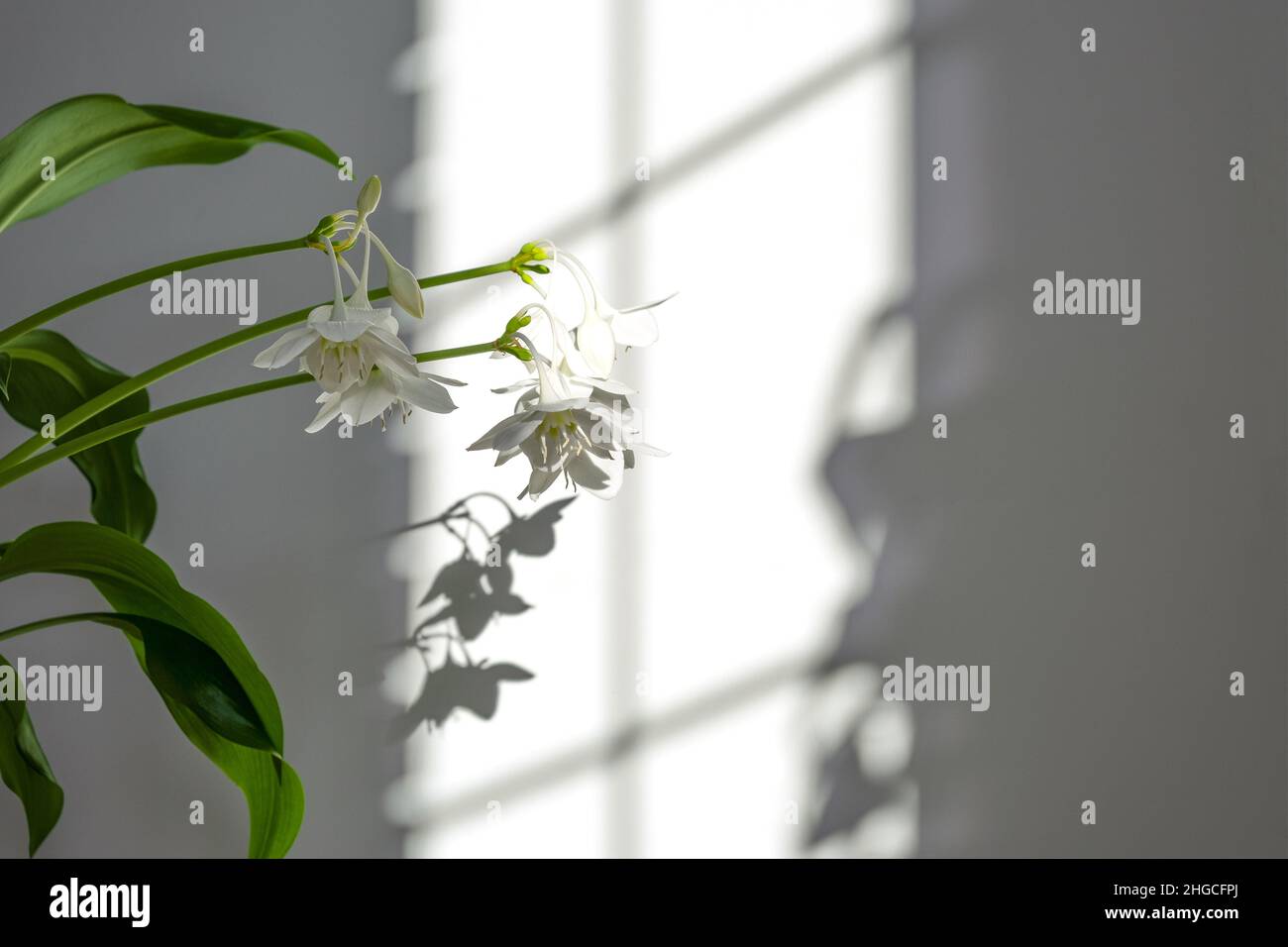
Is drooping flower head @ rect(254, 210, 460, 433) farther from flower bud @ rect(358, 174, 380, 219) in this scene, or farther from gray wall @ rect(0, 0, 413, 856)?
gray wall @ rect(0, 0, 413, 856)

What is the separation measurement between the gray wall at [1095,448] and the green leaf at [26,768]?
1.01 meters

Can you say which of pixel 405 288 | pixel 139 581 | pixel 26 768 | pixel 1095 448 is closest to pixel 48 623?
pixel 26 768

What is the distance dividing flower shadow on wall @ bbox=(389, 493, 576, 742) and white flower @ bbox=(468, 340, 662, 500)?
1.76ft

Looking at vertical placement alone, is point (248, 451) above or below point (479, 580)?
above

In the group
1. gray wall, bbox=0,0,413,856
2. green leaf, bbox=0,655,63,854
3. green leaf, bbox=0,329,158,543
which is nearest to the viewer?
green leaf, bbox=0,655,63,854

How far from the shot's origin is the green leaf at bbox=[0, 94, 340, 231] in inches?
29.4

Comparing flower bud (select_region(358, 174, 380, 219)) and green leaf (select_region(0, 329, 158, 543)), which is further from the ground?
flower bud (select_region(358, 174, 380, 219))

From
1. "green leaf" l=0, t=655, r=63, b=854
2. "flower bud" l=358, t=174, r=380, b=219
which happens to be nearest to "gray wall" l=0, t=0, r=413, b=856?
"green leaf" l=0, t=655, r=63, b=854

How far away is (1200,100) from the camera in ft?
4.72

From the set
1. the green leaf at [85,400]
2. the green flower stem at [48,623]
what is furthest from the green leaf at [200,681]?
the green leaf at [85,400]

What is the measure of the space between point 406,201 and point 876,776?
1084mm

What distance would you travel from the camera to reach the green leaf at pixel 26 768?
33.0 inches

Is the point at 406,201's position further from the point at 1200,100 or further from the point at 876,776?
the point at 1200,100
